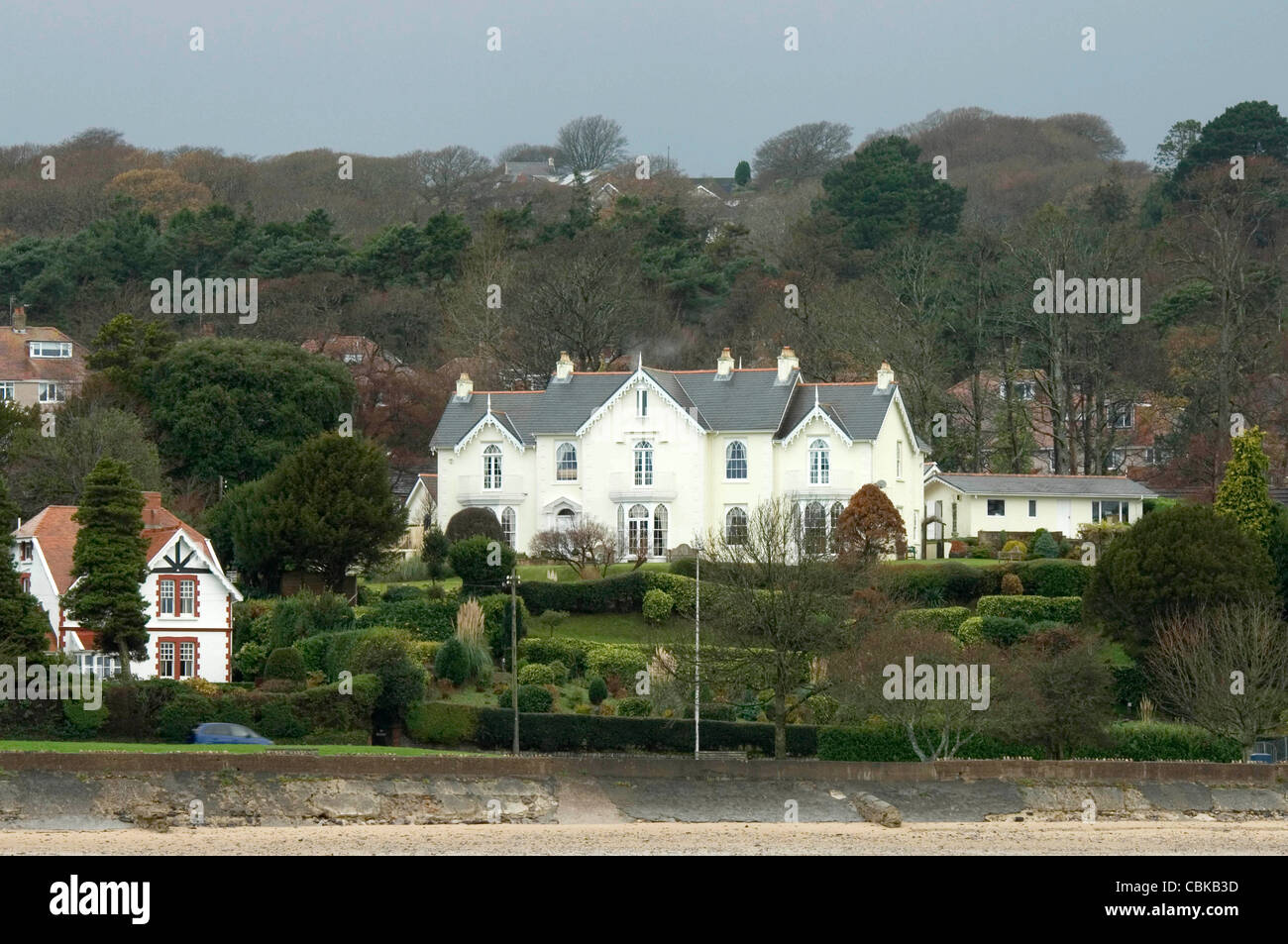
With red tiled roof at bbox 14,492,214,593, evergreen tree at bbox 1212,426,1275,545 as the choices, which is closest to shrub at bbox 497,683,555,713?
red tiled roof at bbox 14,492,214,593

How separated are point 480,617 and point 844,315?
3111cm

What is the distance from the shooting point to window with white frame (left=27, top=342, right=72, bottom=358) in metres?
92.4

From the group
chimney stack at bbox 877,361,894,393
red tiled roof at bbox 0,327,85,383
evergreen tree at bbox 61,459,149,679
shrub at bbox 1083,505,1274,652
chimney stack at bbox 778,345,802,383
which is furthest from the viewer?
red tiled roof at bbox 0,327,85,383

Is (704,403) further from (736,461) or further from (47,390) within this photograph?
(47,390)

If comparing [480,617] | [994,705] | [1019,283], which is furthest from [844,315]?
[994,705]

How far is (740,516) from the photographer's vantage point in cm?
7050

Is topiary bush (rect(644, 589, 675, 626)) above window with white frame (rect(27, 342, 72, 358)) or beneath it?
beneath

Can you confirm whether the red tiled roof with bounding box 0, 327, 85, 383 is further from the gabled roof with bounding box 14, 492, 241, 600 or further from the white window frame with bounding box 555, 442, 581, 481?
the gabled roof with bounding box 14, 492, 241, 600

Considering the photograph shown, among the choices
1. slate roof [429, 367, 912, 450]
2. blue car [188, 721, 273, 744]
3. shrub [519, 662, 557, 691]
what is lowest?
blue car [188, 721, 273, 744]

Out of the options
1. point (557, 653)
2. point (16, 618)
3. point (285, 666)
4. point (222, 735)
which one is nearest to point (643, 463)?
point (557, 653)

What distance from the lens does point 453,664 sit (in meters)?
55.0

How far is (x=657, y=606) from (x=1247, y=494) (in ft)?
55.0

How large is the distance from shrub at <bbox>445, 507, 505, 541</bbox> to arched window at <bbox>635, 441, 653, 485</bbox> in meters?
5.03

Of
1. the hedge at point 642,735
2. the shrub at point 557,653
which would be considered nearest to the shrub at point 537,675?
the shrub at point 557,653
